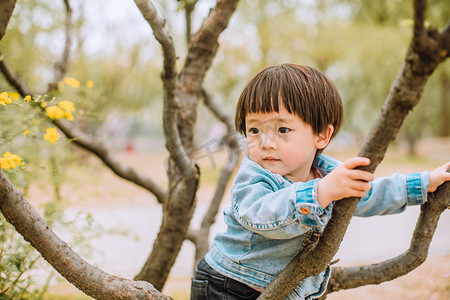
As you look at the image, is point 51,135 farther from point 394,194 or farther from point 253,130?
point 394,194

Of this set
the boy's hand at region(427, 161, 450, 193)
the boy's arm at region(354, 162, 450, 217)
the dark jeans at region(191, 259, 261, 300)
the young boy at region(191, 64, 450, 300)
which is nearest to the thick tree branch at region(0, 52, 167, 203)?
the dark jeans at region(191, 259, 261, 300)

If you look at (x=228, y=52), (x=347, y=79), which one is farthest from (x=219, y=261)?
(x=347, y=79)

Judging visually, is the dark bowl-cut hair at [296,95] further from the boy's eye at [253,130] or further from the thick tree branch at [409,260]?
the thick tree branch at [409,260]

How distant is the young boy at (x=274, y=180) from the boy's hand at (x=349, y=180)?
15cm

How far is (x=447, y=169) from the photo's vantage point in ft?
4.15

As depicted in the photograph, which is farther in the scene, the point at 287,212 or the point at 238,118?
the point at 238,118

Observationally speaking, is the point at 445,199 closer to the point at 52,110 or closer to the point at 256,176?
the point at 256,176

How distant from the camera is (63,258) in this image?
118 centimetres

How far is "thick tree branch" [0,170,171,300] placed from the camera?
3.77 feet

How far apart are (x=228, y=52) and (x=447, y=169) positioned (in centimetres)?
1121

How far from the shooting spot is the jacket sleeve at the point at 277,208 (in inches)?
39.9

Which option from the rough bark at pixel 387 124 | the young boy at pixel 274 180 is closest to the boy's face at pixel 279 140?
the young boy at pixel 274 180

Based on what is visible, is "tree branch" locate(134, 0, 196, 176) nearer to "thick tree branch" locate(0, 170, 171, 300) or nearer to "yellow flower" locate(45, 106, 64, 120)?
"yellow flower" locate(45, 106, 64, 120)

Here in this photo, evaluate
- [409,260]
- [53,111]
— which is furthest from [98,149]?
[409,260]
